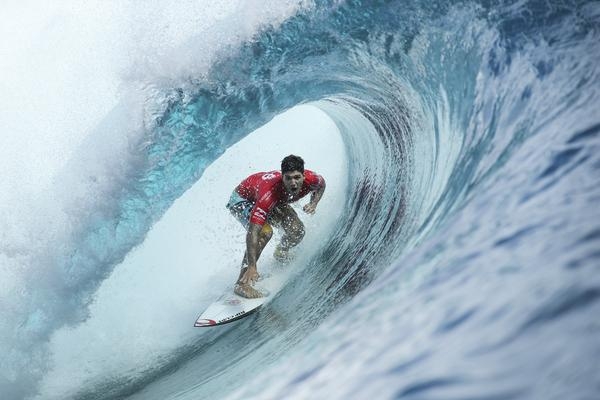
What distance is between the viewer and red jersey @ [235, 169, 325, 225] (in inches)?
155

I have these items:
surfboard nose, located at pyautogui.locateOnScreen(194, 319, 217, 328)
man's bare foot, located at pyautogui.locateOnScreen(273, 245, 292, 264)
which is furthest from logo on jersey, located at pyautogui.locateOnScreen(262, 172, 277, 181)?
surfboard nose, located at pyautogui.locateOnScreen(194, 319, 217, 328)

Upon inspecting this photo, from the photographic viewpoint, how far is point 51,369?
4598mm

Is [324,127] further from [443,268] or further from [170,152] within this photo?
[443,268]

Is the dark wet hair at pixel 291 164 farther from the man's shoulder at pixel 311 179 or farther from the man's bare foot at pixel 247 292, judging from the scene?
the man's bare foot at pixel 247 292

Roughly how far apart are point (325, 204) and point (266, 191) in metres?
2.28

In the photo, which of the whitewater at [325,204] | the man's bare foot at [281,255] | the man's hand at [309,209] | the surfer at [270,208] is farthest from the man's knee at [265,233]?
the man's bare foot at [281,255]

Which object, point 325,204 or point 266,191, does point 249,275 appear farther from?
point 325,204

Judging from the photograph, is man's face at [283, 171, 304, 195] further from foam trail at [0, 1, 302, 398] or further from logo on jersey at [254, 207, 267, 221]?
foam trail at [0, 1, 302, 398]

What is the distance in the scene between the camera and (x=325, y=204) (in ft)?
20.6

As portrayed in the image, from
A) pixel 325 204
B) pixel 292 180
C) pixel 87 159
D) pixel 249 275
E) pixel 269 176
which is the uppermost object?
pixel 87 159

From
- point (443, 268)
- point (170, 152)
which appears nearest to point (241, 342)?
point (170, 152)

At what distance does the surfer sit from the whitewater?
285 millimetres

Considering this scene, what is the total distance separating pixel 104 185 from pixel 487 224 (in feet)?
12.0

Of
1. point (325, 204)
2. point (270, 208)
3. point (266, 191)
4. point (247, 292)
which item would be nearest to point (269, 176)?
point (266, 191)
